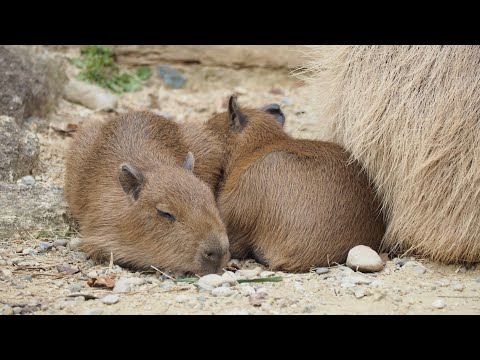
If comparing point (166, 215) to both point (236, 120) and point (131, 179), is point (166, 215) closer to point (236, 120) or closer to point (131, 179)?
point (131, 179)

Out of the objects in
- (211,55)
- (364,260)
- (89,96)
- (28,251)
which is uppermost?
(211,55)

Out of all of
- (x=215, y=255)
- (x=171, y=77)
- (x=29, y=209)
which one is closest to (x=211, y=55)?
(x=171, y=77)

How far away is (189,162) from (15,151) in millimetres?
2054

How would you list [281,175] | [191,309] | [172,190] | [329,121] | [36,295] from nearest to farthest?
[191,309] < [36,295] < [172,190] < [281,175] < [329,121]

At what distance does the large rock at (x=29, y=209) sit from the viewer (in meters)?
6.36

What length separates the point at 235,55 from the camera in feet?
34.7

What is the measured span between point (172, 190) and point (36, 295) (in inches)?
51.4

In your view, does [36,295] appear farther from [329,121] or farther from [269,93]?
[269,93]

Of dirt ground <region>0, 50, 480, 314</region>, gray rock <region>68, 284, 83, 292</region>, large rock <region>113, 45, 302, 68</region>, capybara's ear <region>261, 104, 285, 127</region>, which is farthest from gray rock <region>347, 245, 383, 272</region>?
large rock <region>113, 45, 302, 68</region>

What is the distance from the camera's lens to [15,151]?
7.27m

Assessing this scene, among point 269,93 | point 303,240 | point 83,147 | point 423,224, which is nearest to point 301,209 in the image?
point 303,240

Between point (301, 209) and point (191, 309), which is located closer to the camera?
point (191, 309)

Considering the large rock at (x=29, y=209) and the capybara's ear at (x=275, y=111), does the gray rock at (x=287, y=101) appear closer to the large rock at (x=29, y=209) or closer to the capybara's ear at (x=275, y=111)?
the capybara's ear at (x=275, y=111)

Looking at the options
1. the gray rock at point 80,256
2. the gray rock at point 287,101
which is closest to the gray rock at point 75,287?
the gray rock at point 80,256
